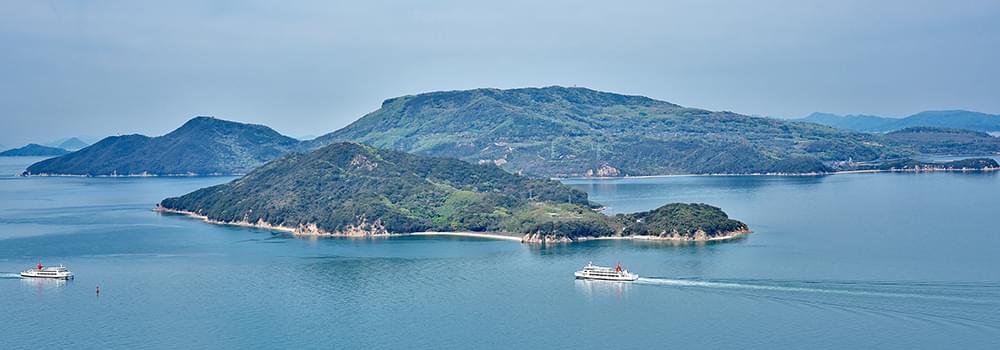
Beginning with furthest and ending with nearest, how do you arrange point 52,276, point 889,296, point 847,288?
point 52,276 < point 847,288 < point 889,296

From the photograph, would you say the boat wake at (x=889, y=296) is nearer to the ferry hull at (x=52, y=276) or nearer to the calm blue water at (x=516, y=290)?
the calm blue water at (x=516, y=290)

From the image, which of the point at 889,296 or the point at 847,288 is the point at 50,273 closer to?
the point at 847,288

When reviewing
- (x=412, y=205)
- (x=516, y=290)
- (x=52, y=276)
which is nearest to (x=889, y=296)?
(x=516, y=290)

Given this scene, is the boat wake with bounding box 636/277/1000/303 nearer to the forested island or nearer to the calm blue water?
the calm blue water

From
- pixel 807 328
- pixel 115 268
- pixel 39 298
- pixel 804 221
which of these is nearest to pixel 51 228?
pixel 115 268

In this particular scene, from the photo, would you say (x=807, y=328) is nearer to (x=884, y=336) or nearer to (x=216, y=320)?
(x=884, y=336)

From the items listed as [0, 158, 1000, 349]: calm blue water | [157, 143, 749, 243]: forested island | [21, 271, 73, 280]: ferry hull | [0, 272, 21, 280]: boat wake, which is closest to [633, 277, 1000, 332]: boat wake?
[0, 158, 1000, 349]: calm blue water
